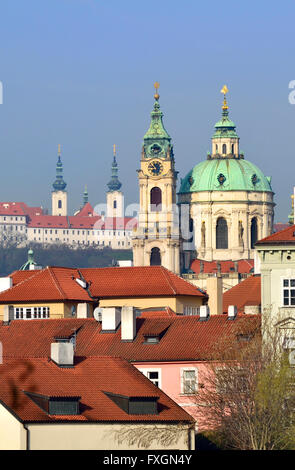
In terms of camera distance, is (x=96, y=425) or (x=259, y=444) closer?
(x=96, y=425)

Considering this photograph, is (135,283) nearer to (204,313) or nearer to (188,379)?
(204,313)

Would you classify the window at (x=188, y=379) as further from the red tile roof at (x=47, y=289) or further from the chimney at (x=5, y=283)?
the chimney at (x=5, y=283)

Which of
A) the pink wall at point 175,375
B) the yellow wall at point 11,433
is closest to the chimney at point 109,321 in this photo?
the pink wall at point 175,375

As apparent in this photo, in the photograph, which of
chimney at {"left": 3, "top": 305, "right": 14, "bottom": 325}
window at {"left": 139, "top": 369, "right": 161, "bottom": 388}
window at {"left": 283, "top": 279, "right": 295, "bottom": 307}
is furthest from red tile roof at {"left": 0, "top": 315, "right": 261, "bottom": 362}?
chimney at {"left": 3, "top": 305, "right": 14, "bottom": 325}

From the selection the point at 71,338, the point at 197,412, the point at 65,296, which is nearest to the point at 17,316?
the point at 65,296

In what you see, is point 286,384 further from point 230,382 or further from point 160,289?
point 160,289

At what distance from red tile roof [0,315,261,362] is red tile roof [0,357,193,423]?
10.0m

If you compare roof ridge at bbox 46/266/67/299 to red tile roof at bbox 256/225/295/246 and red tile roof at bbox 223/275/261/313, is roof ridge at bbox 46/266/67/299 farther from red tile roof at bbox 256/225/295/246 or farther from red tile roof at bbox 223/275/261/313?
red tile roof at bbox 223/275/261/313

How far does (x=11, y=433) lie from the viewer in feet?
187

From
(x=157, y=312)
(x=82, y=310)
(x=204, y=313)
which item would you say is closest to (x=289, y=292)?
(x=204, y=313)

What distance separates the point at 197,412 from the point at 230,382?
2632mm
